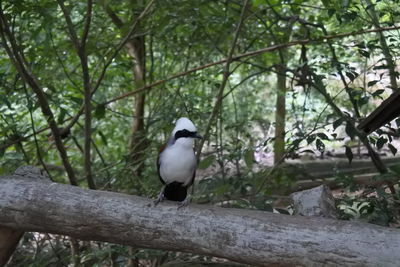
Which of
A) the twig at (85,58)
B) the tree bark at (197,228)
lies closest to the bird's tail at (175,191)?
the tree bark at (197,228)

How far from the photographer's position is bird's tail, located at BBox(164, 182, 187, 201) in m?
2.94

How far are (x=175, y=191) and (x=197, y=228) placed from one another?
0.74 meters

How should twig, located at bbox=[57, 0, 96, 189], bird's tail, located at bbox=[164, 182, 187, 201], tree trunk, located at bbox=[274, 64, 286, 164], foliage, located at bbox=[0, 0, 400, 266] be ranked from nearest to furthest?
1. bird's tail, located at bbox=[164, 182, 187, 201]
2. twig, located at bbox=[57, 0, 96, 189]
3. foliage, located at bbox=[0, 0, 400, 266]
4. tree trunk, located at bbox=[274, 64, 286, 164]

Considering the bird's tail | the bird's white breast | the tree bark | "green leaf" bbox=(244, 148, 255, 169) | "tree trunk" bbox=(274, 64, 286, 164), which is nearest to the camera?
the tree bark

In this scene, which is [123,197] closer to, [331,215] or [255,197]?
[331,215]

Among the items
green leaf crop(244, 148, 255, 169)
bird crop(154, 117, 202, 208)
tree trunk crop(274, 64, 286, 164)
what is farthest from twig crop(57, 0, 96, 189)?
tree trunk crop(274, 64, 286, 164)

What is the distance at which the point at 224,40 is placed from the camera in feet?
15.5

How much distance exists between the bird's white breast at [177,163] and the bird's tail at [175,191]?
0.07 meters

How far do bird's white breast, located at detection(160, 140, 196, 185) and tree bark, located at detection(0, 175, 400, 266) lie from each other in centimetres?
42

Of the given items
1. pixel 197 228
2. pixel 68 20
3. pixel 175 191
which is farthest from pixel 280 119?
pixel 197 228

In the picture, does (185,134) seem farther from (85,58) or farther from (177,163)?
(85,58)

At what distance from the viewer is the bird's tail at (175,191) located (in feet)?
9.66

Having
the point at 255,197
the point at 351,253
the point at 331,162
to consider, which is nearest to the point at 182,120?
the point at 255,197

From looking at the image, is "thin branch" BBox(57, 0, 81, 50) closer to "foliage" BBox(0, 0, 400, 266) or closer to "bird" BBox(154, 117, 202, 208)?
"foliage" BBox(0, 0, 400, 266)
